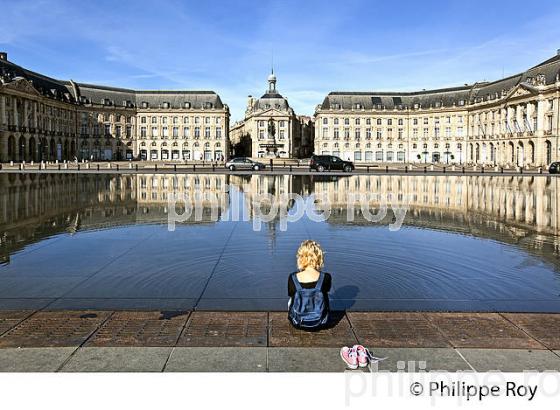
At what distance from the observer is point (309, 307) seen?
22.6 feet

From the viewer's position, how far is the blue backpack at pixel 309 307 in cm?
682

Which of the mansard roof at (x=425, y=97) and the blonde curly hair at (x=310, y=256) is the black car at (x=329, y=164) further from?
the blonde curly hair at (x=310, y=256)

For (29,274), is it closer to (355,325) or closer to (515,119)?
(355,325)

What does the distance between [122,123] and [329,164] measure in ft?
242

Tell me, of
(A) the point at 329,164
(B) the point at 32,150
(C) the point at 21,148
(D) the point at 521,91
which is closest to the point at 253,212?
(A) the point at 329,164

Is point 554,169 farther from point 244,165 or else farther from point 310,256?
point 310,256

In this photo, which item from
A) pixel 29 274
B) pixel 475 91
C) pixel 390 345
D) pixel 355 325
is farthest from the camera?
pixel 475 91

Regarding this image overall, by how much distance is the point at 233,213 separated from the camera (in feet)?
66.4

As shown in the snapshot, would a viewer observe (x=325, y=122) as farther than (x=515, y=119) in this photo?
Yes

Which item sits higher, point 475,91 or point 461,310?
point 475,91

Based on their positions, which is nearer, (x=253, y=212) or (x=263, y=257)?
(x=263, y=257)

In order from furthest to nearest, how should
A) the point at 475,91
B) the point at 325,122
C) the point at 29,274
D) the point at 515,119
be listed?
the point at 325,122, the point at 475,91, the point at 515,119, the point at 29,274
